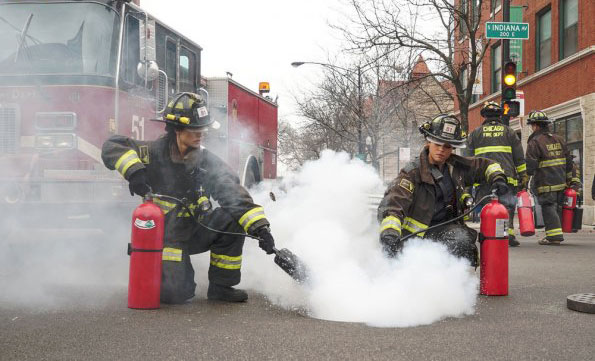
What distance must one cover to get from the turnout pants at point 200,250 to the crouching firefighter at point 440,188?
3.64ft

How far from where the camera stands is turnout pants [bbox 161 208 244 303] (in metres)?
5.06

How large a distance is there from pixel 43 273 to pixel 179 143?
217 cm

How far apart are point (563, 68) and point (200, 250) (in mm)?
15878

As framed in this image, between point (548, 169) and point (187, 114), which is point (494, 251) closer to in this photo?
point (187, 114)

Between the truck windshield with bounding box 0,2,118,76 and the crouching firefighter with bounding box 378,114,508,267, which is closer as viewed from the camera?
the crouching firefighter with bounding box 378,114,508,267

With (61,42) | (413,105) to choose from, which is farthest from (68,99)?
(413,105)

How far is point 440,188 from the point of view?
543 cm

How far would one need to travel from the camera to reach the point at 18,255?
23.7 feet

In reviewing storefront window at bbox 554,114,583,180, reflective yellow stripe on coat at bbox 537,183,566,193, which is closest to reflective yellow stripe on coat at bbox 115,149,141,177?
reflective yellow stripe on coat at bbox 537,183,566,193

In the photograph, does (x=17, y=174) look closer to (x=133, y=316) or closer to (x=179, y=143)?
(x=179, y=143)

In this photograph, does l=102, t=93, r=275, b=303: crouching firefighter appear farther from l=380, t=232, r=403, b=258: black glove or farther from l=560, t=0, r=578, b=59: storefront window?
l=560, t=0, r=578, b=59: storefront window

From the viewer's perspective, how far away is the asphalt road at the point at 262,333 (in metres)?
3.58

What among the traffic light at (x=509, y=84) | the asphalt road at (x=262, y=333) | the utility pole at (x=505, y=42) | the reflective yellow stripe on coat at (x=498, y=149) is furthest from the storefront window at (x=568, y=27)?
the asphalt road at (x=262, y=333)

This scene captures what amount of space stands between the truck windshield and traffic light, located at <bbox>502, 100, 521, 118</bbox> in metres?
6.95
